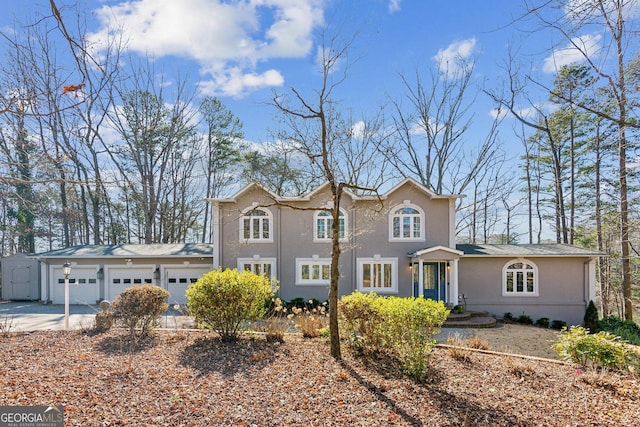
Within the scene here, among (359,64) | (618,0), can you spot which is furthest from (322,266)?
(618,0)

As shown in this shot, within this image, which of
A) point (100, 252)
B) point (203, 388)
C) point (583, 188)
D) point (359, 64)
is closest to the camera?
point (203, 388)

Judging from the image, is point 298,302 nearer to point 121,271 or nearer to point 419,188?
point 419,188

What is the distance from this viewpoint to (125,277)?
1505 cm

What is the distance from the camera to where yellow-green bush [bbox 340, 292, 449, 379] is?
4.79 m

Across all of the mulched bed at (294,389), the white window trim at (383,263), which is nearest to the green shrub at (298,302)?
the white window trim at (383,263)

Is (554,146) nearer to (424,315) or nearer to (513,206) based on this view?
(513,206)

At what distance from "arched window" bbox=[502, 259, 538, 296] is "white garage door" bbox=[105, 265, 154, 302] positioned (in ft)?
50.3

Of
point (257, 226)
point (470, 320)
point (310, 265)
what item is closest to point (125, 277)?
point (257, 226)

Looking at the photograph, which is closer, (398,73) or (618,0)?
(618,0)

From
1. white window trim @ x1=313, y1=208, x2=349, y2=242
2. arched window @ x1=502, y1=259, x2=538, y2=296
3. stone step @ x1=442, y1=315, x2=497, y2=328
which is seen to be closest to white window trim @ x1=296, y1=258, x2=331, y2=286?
white window trim @ x1=313, y1=208, x2=349, y2=242

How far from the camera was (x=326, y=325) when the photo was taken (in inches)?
291

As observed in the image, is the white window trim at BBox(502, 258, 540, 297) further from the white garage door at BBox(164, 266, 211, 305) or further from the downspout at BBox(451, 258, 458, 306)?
the white garage door at BBox(164, 266, 211, 305)

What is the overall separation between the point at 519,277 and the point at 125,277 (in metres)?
17.1

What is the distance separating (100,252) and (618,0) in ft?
60.0
